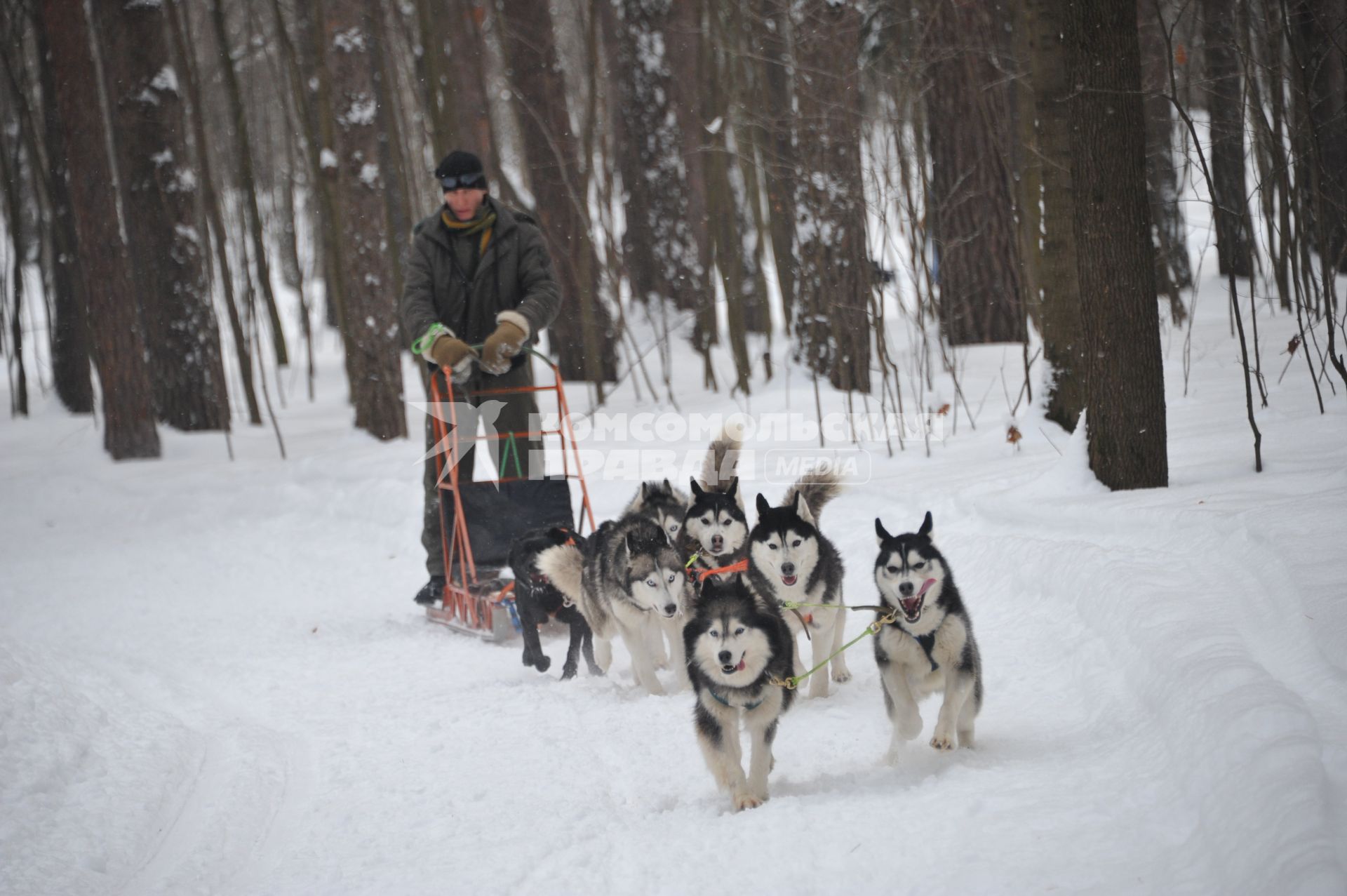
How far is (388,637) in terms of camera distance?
19.3 ft

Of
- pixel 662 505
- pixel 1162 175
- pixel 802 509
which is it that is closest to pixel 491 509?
pixel 662 505

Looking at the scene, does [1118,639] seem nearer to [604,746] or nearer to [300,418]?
[604,746]

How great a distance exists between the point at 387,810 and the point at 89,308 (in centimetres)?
952

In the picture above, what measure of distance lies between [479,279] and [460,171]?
0.59 meters

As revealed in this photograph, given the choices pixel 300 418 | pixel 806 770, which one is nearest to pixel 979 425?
pixel 806 770

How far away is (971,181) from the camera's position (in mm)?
10422

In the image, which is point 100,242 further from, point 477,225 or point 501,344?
point 501,344

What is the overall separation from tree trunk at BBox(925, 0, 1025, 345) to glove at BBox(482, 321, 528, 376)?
218 inches

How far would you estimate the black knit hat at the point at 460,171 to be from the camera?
18.0 ft

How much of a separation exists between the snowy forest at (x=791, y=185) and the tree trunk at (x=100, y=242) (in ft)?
0.10

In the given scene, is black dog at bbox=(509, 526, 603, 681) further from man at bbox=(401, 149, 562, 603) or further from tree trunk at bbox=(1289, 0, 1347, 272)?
tree trunk at bbox=(1289, 0, 1347, 272)

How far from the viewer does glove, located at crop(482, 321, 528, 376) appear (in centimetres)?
519

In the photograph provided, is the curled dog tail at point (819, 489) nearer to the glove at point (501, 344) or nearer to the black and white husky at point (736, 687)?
the black and white husky at point (736, 687)

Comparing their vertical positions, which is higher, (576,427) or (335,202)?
(335,202)
